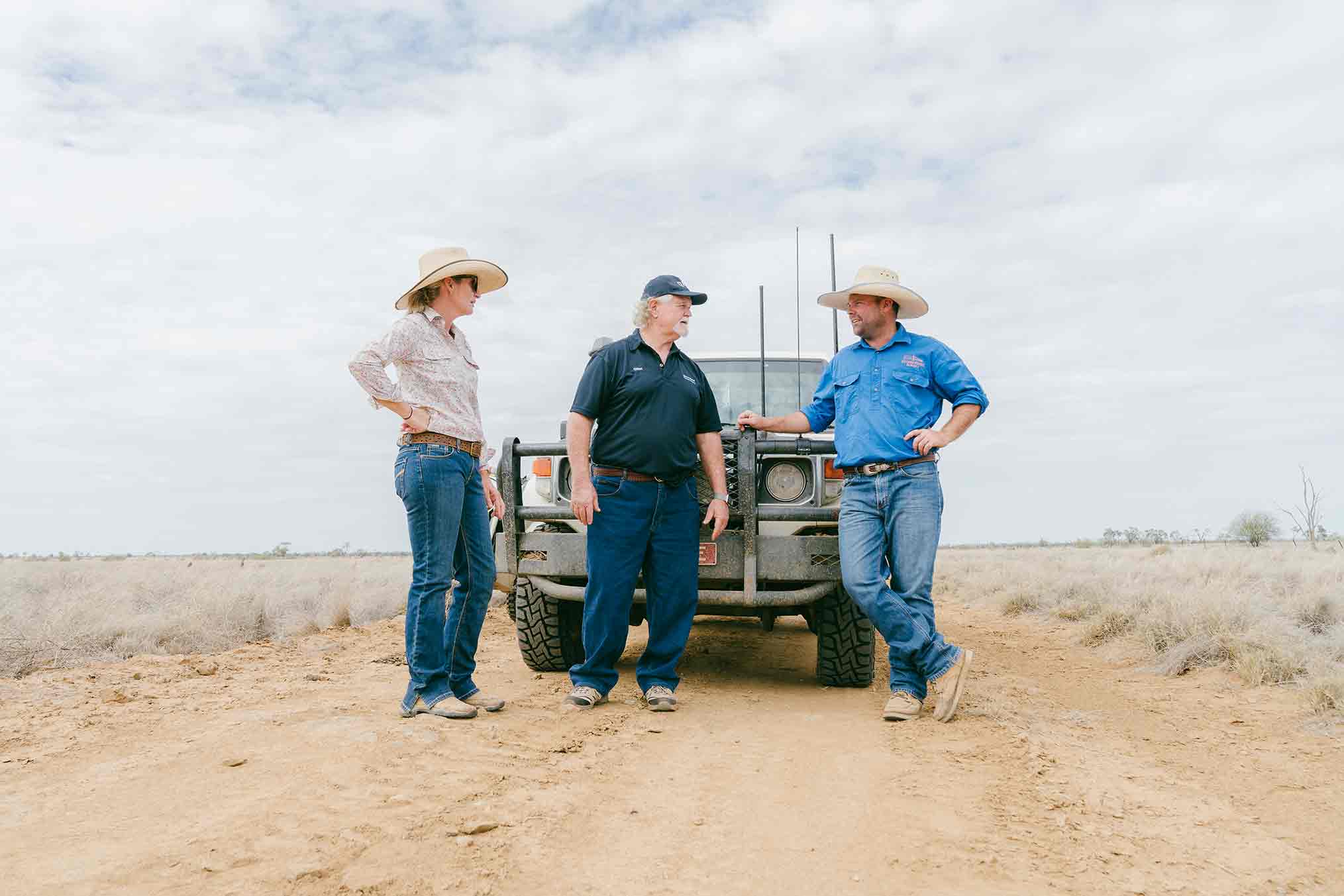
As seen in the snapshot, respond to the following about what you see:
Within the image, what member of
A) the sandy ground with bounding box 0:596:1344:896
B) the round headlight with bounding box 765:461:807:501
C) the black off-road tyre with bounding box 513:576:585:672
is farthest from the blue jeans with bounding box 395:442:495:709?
the round headlight with bounding box 765:461:807:501

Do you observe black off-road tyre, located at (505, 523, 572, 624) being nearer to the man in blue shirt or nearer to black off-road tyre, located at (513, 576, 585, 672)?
black off-road tyre, located at (513, 576, 585, 672)

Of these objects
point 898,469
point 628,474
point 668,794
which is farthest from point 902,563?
point 668,794

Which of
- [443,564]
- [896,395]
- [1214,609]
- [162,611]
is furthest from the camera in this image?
[162,611]

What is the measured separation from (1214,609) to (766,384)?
12.4ft

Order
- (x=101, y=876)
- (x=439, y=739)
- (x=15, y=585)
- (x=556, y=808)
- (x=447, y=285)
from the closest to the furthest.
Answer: (x=101, y=876)
(x=556, y=808)
(x=439, y=739)
(x=447, y=285)
(x=15, y=585)

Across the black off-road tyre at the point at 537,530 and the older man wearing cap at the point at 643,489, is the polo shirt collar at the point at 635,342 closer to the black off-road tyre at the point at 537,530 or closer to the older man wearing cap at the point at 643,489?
the older man wearing cap at the point at 643,489

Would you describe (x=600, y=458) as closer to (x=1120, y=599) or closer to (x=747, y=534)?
(x=747, y=534)

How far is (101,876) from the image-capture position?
258 cm

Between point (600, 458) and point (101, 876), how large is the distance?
2791 millimetres

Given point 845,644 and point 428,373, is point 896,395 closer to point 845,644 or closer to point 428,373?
point 845,644

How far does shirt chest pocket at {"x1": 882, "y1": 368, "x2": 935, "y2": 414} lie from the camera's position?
487 centimetres

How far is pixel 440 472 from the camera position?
429 centimetres

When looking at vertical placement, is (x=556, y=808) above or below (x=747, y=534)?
below

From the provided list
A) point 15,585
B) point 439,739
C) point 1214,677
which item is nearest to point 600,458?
point 439,739
